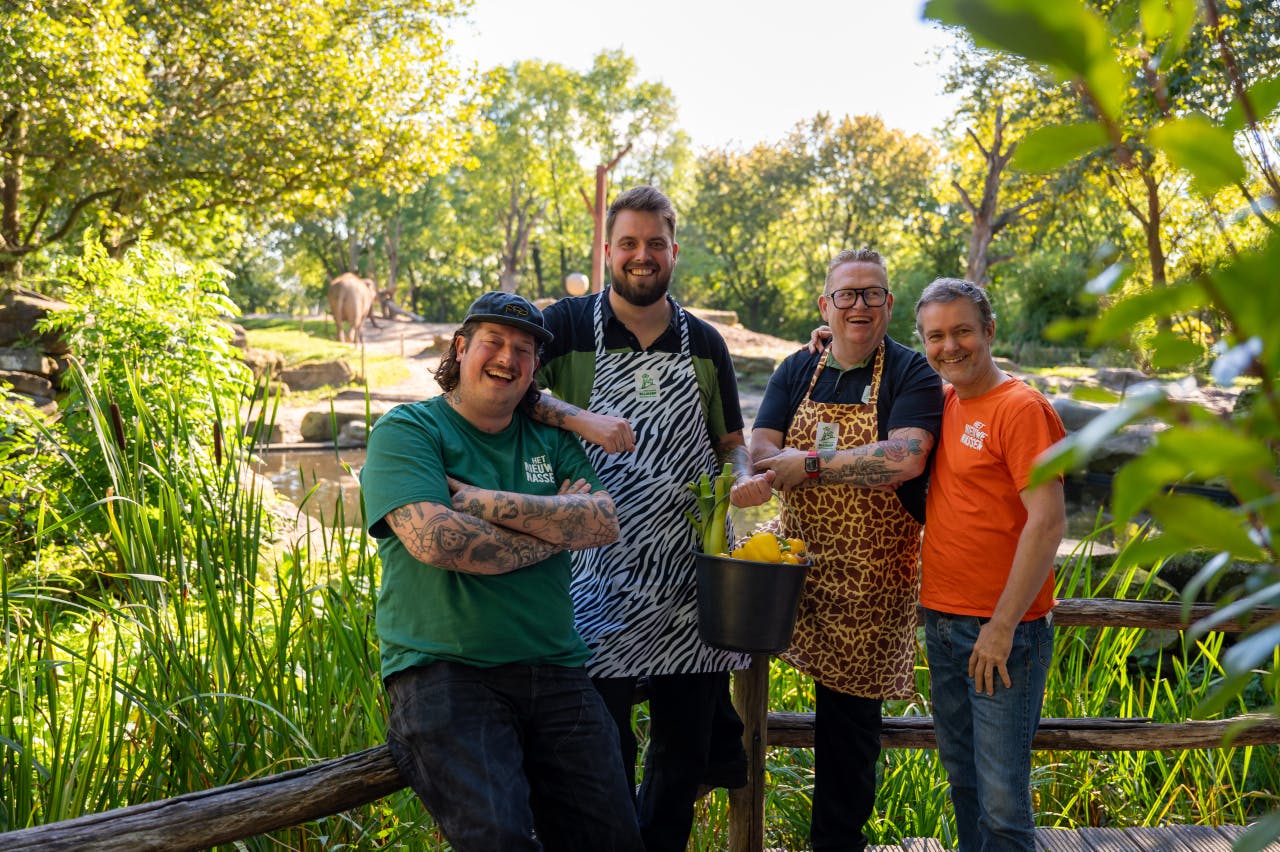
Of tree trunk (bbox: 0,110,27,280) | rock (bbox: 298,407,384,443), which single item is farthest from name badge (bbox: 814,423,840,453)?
rock (bbox: 298,407,384,443)

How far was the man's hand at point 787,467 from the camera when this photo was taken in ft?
8.52

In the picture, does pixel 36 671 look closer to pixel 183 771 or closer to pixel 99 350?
pixel 183 771

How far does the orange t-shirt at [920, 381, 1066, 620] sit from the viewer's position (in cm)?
234

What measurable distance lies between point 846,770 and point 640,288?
1.37 meters

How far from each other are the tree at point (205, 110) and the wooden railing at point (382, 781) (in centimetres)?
940

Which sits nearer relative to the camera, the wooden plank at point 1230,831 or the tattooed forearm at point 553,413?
the tattooed forearm at point 553,413

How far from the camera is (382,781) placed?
2.18 metres

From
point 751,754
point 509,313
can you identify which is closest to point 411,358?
point 751,754

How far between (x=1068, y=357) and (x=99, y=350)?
18.7 metres

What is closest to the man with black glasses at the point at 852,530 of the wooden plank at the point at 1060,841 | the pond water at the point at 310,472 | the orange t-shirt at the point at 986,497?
the orange t-shirt at the point at 986,497

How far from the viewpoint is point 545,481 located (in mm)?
2479

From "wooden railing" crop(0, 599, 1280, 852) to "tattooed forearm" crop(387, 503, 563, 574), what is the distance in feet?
1.43

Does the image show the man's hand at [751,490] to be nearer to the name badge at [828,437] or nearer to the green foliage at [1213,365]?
the name badge at [828,437]

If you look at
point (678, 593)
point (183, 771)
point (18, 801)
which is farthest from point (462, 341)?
point (18, 801)
